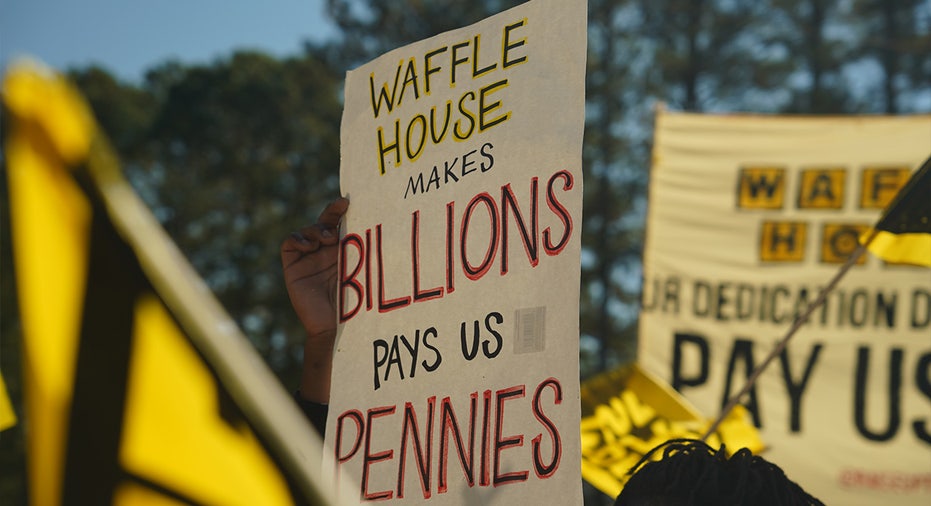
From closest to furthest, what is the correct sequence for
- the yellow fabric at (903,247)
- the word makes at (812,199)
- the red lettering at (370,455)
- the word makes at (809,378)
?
the red lettering at (370,455) < the yellow fabric at (903,247) < the word makes at (809,378) < the word makes at (812,199)

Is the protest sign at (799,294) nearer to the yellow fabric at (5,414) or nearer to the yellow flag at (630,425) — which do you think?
the yellow flag at (630,425)

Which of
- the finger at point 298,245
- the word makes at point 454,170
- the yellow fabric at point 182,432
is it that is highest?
the word makes at point 454,170

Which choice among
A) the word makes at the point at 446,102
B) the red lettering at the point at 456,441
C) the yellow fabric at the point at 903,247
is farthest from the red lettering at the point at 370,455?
the yellow fabric at the point at 903,247

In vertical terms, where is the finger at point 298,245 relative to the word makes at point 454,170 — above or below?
below

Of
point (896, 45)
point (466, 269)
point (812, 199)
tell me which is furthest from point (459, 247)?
point (896, 45)

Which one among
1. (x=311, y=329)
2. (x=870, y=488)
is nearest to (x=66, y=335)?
(x=311, y=329)

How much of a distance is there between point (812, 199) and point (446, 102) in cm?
396

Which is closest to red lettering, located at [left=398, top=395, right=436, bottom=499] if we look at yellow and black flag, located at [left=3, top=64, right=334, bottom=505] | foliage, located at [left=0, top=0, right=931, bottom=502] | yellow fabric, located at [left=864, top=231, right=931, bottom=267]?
yellow and black flag, located at [left=3, top=64, right=334, bottom=505]

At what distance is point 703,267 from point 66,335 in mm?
4995

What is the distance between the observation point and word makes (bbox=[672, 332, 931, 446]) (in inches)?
201

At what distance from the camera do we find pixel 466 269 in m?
1.77

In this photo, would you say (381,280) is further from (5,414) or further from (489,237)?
(5,414)

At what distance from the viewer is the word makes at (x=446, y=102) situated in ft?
5.81

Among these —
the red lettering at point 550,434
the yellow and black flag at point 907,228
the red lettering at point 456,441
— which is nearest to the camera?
the red lettering at point 550,434
